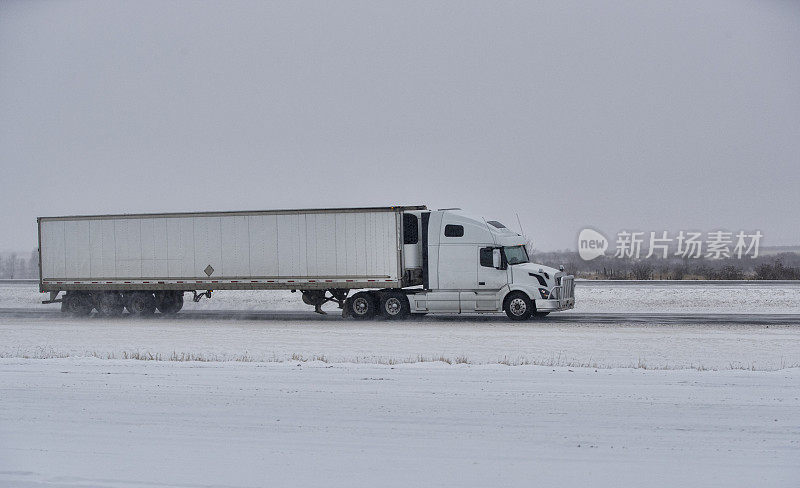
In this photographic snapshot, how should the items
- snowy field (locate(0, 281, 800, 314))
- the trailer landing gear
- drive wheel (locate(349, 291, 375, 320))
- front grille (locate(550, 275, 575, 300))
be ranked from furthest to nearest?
1. snowy field (locate(0, 281, 800, 314))
2. the trailer landing gear
3. drive wheel (locate(349, 291, 375, 320))
4. front grille (locate(550, 275, 575, 300))

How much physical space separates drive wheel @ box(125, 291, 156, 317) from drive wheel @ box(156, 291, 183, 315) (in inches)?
11.1

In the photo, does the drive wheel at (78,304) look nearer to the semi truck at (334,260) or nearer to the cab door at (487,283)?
the semi truck at (334,260)

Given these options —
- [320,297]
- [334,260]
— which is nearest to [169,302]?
[320,297]

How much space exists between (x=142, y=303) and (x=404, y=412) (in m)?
19.5

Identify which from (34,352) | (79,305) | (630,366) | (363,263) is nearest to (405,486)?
(630,366)

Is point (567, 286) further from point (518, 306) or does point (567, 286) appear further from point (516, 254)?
point (516, 254)

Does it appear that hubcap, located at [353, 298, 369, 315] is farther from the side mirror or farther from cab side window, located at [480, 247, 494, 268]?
the side mirror

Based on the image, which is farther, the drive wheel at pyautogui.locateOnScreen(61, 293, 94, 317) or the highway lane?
the drive wheel at pyautogui.locateOnScreen(61, 293, 94, 317)

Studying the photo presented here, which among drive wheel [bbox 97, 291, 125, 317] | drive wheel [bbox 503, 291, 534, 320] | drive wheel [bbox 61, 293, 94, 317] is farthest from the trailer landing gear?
drive wheel [bbox 61, 293, 94, 317]

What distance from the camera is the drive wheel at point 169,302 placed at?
2884 cm

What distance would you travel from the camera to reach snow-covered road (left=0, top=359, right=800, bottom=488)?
8.44m

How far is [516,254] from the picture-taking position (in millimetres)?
26109

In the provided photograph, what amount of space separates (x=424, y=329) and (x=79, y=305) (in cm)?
1305

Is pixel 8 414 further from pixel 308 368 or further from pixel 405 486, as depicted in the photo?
pixel 405 486
